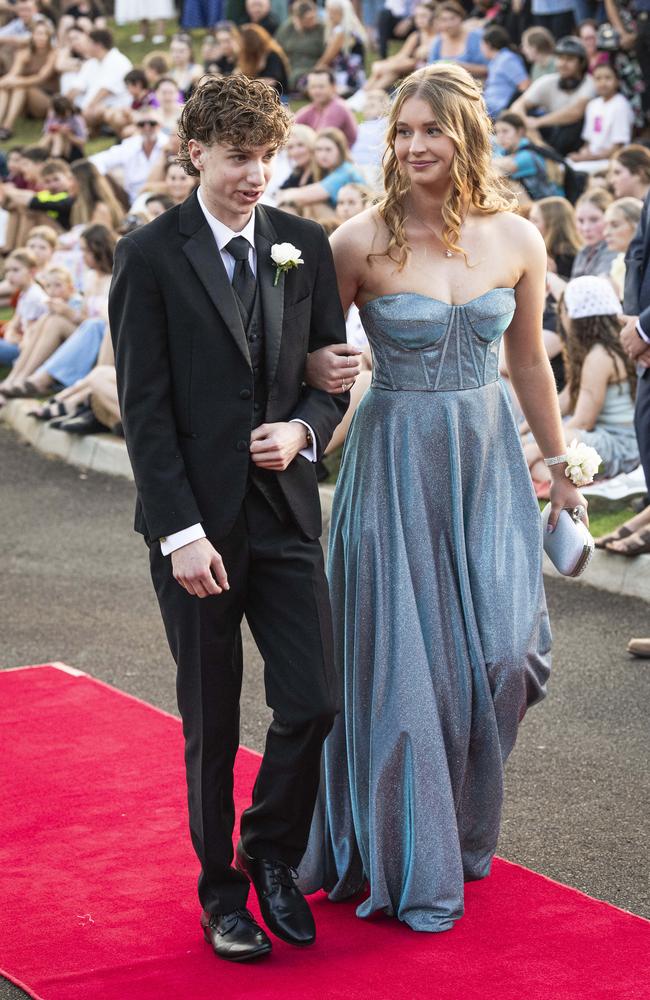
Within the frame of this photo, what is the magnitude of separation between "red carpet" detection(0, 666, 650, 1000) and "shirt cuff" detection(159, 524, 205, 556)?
3.58 ft

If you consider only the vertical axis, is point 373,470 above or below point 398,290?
below

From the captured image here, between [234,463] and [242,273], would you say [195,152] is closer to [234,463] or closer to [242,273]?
[242,273]

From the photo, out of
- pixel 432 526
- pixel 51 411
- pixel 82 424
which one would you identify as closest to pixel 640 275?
pixel 432 526

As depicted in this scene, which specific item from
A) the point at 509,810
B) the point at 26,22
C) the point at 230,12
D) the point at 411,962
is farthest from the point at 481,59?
the point at 411,962

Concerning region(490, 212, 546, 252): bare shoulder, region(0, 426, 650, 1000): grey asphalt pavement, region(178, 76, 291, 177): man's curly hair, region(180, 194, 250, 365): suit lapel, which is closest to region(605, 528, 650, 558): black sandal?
region(0, 426, 650, 1000): grey asphalt pavement

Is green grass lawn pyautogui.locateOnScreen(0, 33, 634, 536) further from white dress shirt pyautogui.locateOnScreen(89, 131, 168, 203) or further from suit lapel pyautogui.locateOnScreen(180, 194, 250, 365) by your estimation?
suit lapel pyautogui.locateOnScreen(180, 194, 250, 365)

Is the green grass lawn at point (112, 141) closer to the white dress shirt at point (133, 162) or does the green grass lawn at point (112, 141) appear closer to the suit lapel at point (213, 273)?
the white dress shirt at point (133, 162)

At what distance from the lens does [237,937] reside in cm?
385

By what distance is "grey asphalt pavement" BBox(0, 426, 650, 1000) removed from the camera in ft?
15.5

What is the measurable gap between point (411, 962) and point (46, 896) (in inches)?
43.6

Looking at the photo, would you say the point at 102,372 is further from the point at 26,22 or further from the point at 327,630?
the point at 26,22

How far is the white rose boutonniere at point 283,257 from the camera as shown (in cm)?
369

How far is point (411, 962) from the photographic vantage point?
12.5 feet

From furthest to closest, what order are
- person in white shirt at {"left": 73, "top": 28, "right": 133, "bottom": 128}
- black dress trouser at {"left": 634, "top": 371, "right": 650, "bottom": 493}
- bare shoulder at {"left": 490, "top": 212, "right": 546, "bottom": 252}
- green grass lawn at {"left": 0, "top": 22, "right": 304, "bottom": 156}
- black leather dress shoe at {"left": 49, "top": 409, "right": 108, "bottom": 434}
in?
green grass lawn at {"left": 0, "top": 22, "right": 304, "bottom": 156}, person in white shirt at {"left": 73, "top": 28, "right": 133, "bottom": 128}, black leather dress shoe at {"left": 49, "top": 409, "right": 108, "bottom": 434}, black dress trouser at {"left": 634, "top": 371, "right": 650, "bottom": 493}, bare shoulder at {"left": 490, "top": 212, "right": 546, "bottom": 252}
